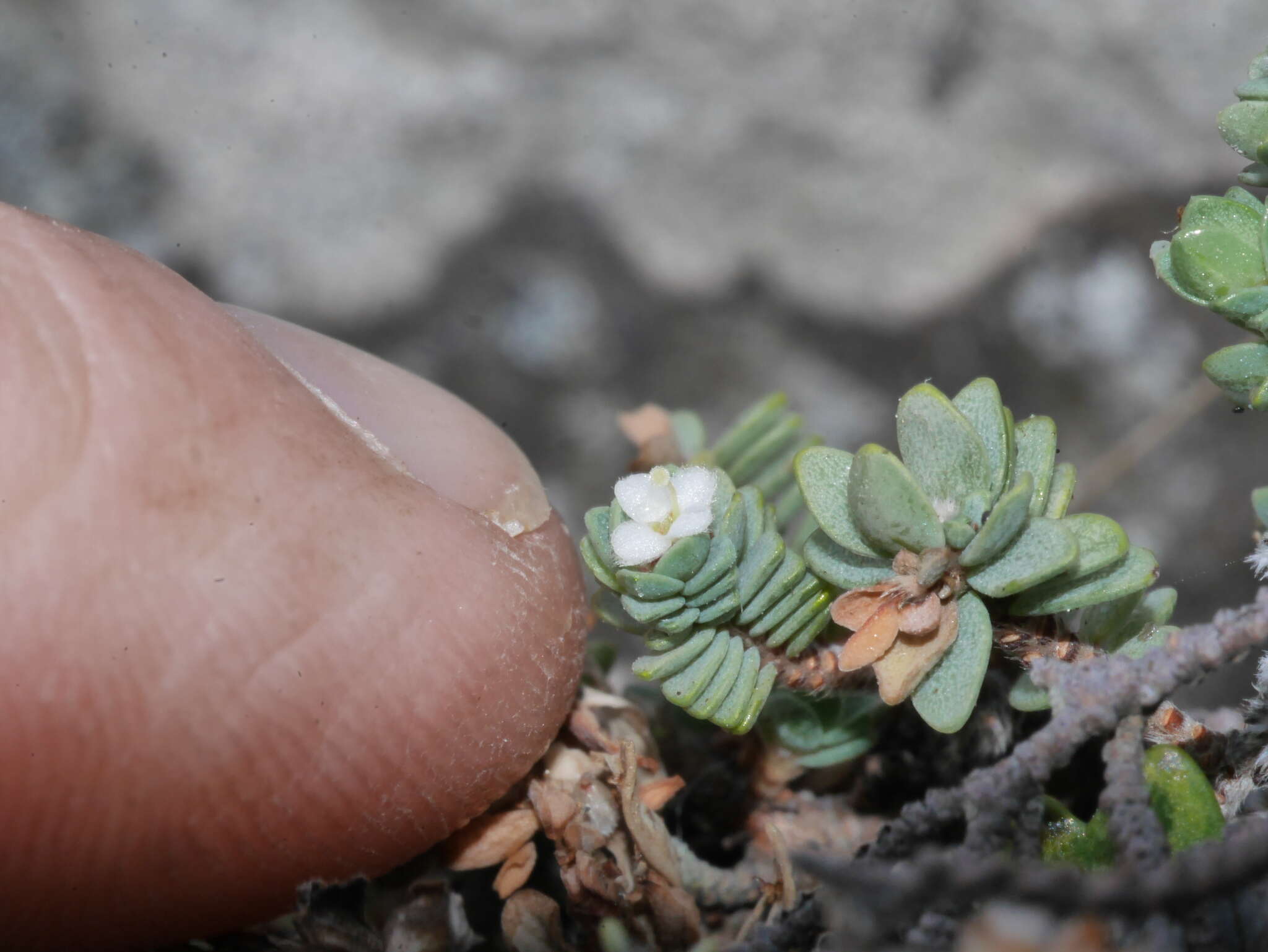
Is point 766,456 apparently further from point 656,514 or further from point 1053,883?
point 1053,883

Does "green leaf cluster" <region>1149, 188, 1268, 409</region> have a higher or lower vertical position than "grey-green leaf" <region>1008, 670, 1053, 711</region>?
higher

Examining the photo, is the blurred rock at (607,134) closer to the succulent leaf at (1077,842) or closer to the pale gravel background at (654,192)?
the pale gravel background at (654,192)

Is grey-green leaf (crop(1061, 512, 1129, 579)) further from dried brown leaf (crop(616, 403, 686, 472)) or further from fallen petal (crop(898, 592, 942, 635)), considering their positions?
dried brown leaf (crop(616, 403, 686, 472))

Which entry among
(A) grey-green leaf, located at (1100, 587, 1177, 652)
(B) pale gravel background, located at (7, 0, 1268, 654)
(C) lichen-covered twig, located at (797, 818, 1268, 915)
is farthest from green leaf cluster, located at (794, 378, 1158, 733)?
(B) pale gravel background, located at (7, 0, 1268, 654)

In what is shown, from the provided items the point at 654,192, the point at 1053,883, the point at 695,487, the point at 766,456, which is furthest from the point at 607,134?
the point at 1053,883

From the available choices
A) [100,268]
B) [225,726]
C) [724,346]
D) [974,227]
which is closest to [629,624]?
[225,726]

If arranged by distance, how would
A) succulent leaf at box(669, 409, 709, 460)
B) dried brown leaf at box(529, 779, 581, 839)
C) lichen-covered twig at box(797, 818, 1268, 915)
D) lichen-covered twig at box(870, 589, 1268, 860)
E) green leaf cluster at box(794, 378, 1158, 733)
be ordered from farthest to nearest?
succulent leaf at box(669, 409, 709, 460) → dried brown leaf at box(529, 779, 581, 839) → green leaf cluster at box(794, 378, 1158, 733) → lichen-covered twig at box(870, 589, 1268, 860) → lichen-covered twig at box(797, 818, 1268, 915)

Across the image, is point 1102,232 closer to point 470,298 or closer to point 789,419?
point 789,419

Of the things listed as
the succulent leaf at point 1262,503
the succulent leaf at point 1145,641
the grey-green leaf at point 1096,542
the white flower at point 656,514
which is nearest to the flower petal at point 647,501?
the white flower at point 656,514
